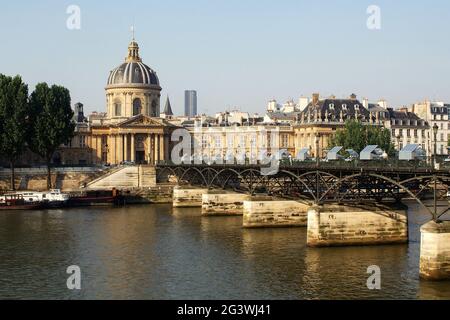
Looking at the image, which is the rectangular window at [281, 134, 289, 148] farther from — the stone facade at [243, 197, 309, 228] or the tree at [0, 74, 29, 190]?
the stone facade at [243, 197, 309, 228]

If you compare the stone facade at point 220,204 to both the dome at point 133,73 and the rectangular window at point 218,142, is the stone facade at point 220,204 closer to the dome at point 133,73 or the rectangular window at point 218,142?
the rectangular window at point 218,142

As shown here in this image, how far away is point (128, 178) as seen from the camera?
368 feet

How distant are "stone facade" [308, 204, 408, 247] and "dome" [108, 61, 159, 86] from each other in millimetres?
101763

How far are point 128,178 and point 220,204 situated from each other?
112 ft

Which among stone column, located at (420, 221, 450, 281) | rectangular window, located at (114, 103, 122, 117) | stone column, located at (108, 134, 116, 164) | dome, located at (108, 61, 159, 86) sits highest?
dome, located at (108, 61, 159, 86)

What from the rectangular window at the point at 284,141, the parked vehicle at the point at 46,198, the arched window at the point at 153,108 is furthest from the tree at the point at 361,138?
the arched window at the point at 153,108

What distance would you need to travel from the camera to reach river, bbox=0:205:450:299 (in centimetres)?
3906

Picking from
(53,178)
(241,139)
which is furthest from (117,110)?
(53,178)

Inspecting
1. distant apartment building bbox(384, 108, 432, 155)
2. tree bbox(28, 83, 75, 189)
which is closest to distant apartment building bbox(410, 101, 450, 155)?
distant apartment building bbox(384, 108, 432, 155)

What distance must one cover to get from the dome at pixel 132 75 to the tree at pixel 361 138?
52898 millimetres

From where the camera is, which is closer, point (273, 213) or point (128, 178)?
A: point (273, 213)

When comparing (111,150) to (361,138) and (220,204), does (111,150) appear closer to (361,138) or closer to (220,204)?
(361,138)
